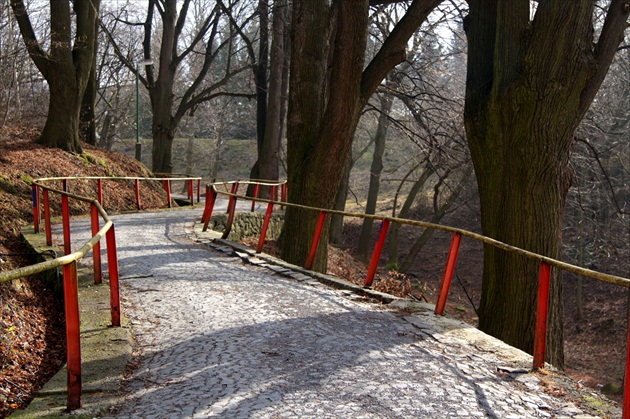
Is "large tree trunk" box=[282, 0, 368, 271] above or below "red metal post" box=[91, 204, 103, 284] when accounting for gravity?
above

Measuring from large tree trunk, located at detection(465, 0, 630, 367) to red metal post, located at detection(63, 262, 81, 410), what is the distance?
5962 millimetres

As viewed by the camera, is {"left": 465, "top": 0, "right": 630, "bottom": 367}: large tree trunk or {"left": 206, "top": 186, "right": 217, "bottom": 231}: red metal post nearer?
{"left": 465, "top": 0, "right": 630, "bottom": 367}: large tree trunk

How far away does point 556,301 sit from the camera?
9008 millimetres

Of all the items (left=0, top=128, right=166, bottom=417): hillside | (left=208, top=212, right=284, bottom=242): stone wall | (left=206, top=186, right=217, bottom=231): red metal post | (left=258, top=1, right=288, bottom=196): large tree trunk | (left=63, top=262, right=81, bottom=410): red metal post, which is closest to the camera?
(left=63, top=262, right=81, bottom=410): red metal post

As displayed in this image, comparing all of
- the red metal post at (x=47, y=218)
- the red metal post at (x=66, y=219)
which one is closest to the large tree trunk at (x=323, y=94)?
the red metal post at (x=47, y=218)

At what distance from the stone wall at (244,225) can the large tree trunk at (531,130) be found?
8342 mm

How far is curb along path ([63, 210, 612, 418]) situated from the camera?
454cm

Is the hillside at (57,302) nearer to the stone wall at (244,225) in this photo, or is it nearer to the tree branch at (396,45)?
the stone wall at (244,225)

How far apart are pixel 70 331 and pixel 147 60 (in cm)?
2475

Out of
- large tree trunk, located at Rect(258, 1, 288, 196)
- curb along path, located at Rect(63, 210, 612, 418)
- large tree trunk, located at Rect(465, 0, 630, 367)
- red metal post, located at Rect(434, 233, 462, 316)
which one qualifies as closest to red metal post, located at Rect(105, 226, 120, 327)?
curb along path, located at Rect(63, 210, 612, 418)

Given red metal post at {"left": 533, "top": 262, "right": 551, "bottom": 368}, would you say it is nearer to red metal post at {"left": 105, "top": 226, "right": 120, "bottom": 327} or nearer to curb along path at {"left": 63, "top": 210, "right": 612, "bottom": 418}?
curb along path at {"left": 63, "top": 210, "right": 612, "bottom": 418}

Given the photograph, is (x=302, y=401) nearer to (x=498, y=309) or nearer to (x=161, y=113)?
(x=498, y=309)

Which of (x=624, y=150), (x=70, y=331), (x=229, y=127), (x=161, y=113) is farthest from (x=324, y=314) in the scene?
(x=229, y=127)

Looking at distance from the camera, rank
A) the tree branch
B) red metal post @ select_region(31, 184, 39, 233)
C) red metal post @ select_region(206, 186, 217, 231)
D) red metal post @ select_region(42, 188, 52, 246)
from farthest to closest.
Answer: red metal post @ select_region(206, 186, 217, 231) < red metal post @ select_region(31, 184, 39, 233) < the tree branch < red metal post @ select_region(42, 188, 52, 246)
